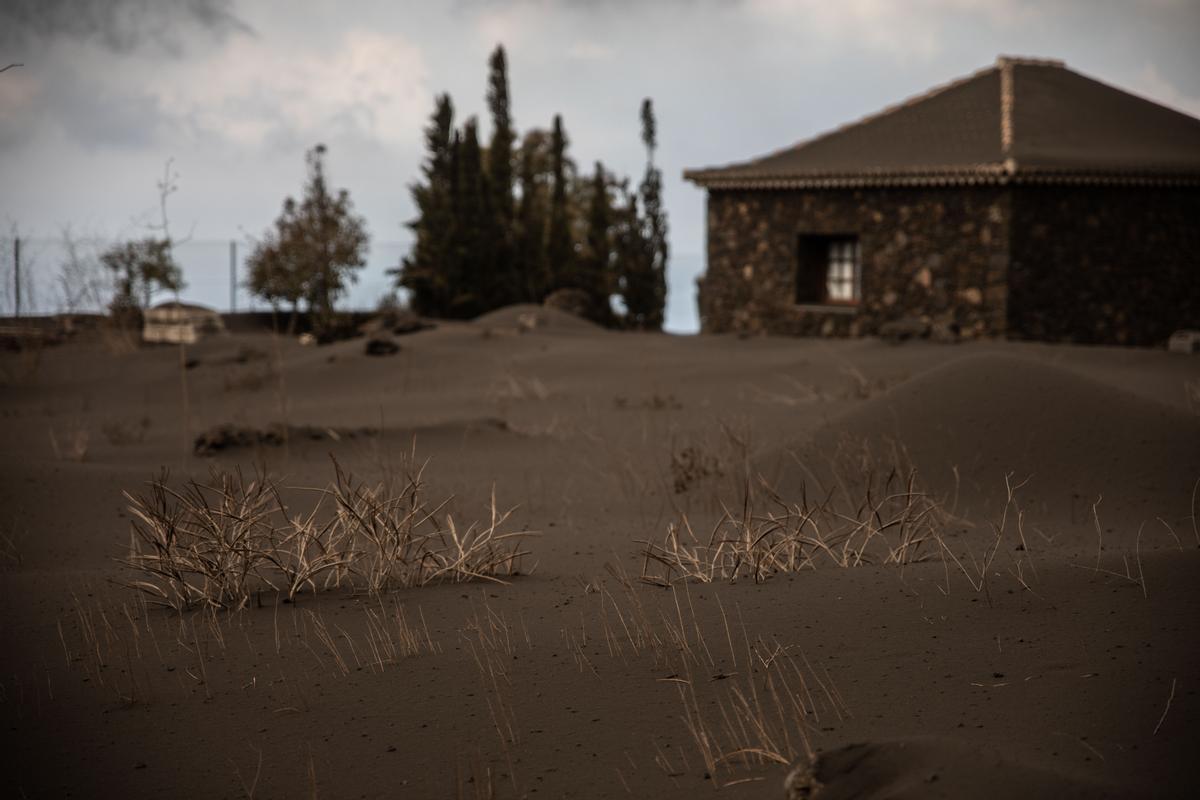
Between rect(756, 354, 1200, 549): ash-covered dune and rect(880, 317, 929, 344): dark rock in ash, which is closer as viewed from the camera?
rect(756, 354, 1200, 549): ash-covered dune

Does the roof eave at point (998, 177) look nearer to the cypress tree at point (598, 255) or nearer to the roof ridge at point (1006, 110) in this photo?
the roof ridge at point (1006, 110)

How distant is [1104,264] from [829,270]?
4.06 m

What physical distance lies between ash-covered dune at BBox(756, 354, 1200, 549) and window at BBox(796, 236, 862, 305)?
33.9 feet

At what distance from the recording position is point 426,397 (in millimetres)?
13492

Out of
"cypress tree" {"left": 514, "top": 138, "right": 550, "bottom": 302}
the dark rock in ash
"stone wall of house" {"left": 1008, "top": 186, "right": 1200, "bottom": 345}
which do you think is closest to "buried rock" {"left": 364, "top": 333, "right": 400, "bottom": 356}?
the dark rock in ash

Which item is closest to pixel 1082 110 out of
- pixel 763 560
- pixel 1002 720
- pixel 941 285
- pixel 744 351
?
pixel 941 285

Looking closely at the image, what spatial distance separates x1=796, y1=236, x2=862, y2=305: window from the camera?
61.3 feet

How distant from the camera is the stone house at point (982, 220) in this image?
650 inches

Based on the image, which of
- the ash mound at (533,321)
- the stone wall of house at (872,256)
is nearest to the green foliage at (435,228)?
the ash mound at (533,321)

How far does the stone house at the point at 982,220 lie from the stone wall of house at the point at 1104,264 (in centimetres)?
A: 2

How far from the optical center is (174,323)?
71.9ft

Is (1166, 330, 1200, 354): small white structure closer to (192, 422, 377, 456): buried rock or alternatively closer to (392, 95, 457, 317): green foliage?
(192, 422, 377, 456): buried rock

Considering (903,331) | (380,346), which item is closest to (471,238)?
(380,346)

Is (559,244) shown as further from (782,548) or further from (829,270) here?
(782,548)
